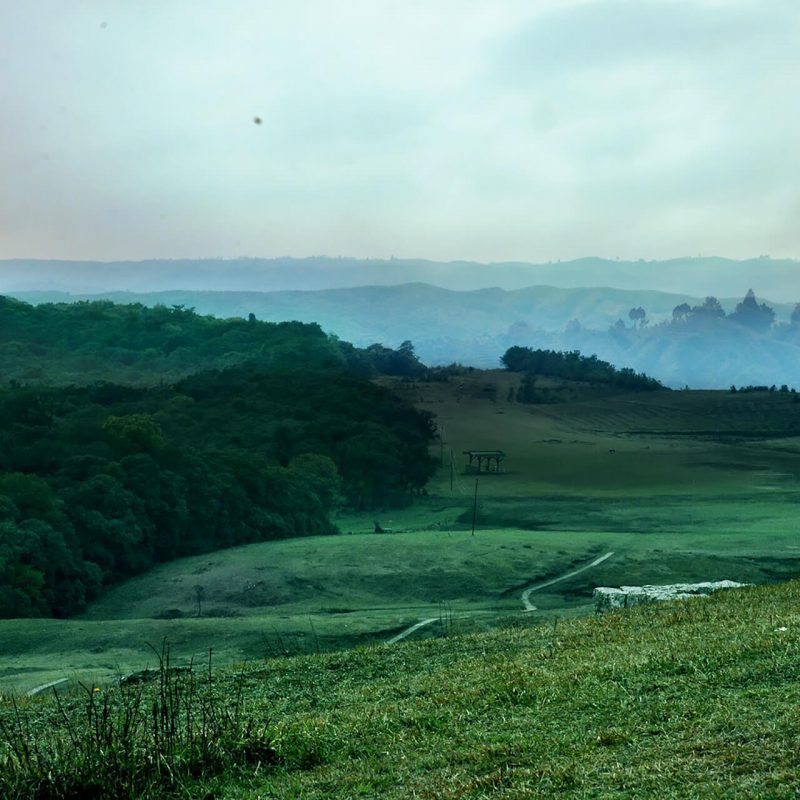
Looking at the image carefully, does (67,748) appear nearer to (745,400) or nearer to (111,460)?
(111,460)

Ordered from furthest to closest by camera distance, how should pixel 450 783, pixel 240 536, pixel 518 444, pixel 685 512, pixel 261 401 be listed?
pixel 518 444, pixel 261 401, pixel 685 512, pixel 240 536, pixel 450 783

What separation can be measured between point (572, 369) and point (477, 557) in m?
106

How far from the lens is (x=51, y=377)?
14000 centimetres

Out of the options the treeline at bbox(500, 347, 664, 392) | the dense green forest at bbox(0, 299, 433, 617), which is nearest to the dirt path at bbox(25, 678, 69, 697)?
the dense green forest at bbox(0, 299, 433, 617)

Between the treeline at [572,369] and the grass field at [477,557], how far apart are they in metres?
28.5

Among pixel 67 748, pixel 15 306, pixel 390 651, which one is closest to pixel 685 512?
pixel 390 651

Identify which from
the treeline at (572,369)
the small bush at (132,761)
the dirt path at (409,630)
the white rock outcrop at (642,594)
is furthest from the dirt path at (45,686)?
the treeline at (572,369)

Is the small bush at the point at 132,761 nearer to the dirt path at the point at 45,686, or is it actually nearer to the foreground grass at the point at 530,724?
the foreground grass at the point at 530,724

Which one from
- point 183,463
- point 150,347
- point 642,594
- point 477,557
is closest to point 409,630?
point 642,594

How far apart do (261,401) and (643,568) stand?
56980 millimetres

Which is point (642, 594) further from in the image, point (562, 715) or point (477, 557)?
point (477, 557)

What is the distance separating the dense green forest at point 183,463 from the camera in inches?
1912

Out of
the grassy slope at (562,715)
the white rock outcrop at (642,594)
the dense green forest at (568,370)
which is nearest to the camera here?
the grassy slope at (562,715)

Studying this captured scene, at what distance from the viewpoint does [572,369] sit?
153 metres
